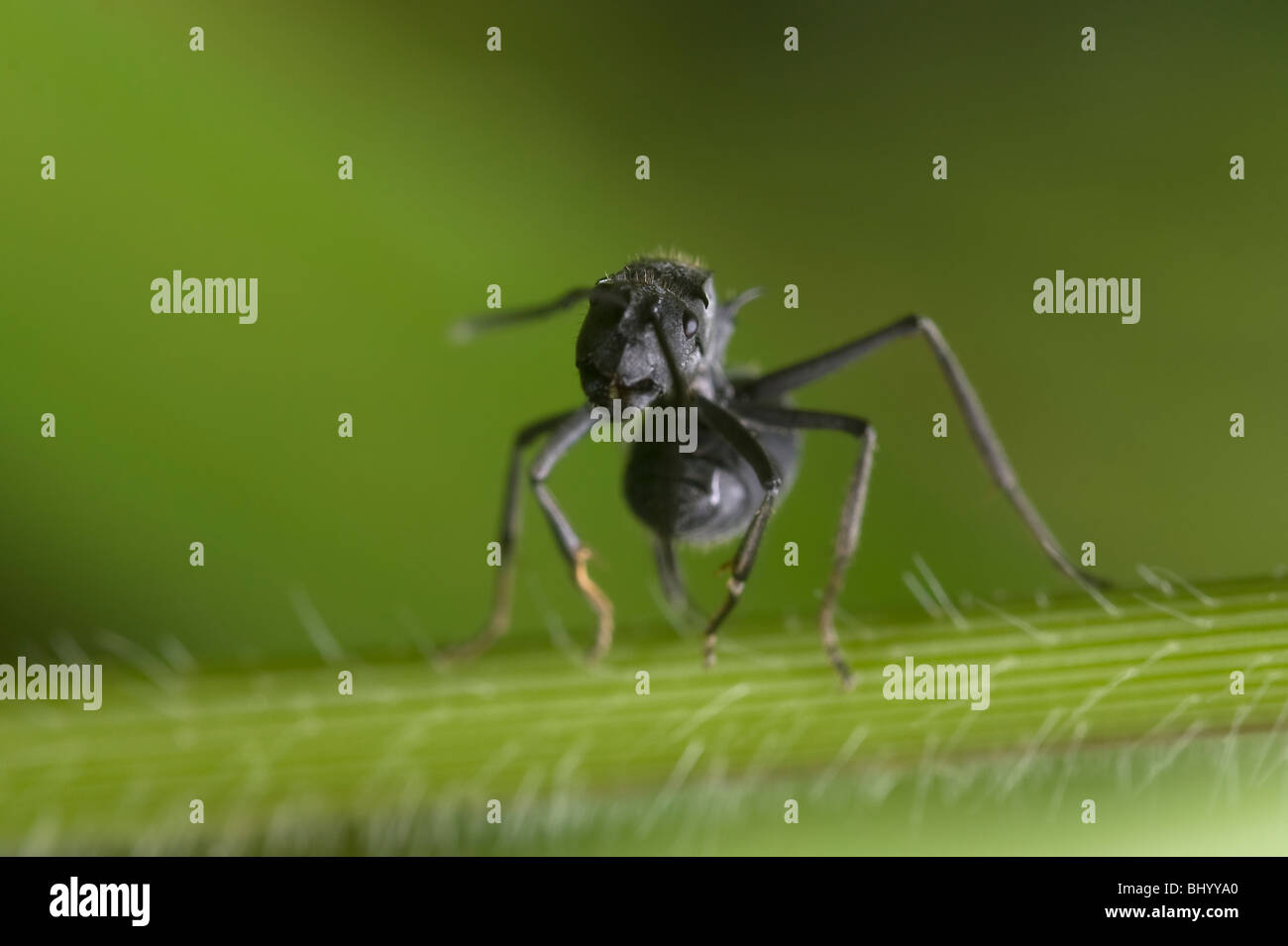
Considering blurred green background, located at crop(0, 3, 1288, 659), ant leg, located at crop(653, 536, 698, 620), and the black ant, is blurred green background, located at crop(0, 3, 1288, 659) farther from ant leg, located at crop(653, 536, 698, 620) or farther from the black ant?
the black ant

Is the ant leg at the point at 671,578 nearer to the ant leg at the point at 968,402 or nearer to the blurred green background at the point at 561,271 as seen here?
the blurred green background at the point at 561,271

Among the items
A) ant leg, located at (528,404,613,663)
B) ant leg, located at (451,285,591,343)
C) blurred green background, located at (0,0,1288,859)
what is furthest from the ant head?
blurred green background, located at (0,0,1288,859)

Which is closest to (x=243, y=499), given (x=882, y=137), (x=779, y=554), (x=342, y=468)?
(x=342, y=468)

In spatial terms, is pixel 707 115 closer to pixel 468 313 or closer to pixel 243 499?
pixel 468 313

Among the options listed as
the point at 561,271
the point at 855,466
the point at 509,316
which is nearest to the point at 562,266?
the point at 561,271

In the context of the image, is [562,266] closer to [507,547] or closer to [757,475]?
[507,547]

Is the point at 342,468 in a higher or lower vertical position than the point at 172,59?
lower

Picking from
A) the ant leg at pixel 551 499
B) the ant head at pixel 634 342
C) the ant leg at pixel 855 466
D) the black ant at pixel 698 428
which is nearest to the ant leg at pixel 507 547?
the black ant at pixel 698 428

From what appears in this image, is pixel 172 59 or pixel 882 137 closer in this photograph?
pixel 172 59

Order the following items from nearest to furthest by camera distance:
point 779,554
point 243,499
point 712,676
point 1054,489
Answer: point 712,676, point 243,499, point 779,554, point 1054,489
